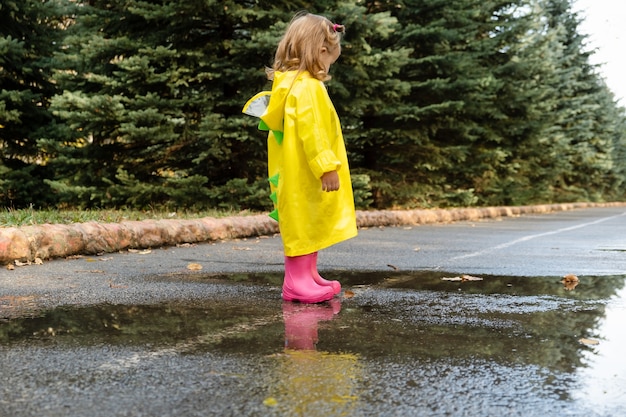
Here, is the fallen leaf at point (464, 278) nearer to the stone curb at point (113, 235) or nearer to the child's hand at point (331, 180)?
the child's hand at point (331, 180)

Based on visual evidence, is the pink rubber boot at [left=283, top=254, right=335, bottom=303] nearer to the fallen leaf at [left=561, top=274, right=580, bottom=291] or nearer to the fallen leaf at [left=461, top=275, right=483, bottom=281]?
the fallen leaf at [left=461, top=275, right=483, bottom=281]

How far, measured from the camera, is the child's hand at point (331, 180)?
4.11 meters

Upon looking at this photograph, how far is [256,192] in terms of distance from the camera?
39.7 ft

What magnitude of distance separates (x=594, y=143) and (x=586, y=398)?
38308mm

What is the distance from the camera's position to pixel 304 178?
4.32 m

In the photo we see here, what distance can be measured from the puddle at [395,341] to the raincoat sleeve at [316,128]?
2.67 feet

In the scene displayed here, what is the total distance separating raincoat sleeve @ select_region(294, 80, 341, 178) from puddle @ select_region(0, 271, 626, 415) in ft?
2.67

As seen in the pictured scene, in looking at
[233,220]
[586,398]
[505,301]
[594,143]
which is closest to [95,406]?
[586,398]

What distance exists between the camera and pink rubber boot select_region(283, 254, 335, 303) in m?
4.24

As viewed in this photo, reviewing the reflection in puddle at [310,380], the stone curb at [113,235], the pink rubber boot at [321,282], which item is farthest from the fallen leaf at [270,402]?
the stone curb at [113,235]

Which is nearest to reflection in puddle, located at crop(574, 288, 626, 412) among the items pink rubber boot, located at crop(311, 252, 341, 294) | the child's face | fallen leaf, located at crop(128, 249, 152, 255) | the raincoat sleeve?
pink rubber boot, located at crop(311, 252, 341, 294)

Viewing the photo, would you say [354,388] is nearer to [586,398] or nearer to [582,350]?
[586,398]

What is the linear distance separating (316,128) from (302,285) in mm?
924

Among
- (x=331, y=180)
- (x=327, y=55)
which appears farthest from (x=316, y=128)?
(x=327, y=55)
